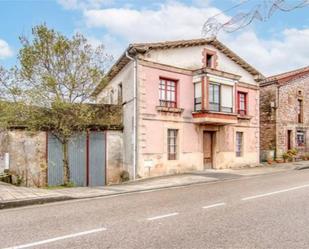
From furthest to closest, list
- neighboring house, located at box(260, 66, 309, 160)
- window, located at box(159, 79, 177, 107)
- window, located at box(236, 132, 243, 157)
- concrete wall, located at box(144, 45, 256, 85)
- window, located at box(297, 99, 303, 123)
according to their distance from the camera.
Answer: window, located at box(297, 99, 303, 123) < neighboring house, located at box(260, 66, 309, 160) < window, located at box(236, 132, 243, 157) < window, located at box(159, 79, 177, 107) < concrete wall, located at box(144, 45, 256, 85)

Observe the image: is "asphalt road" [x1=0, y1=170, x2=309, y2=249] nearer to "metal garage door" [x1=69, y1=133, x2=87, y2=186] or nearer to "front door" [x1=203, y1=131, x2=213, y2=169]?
"metal garage door" [x1=69, y1=133, x2=87, y2=186]

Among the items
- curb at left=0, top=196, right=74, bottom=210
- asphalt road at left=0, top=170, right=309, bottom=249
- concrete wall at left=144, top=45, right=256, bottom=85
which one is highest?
concrete wall at left=144, top=45, right=256, bottom=85

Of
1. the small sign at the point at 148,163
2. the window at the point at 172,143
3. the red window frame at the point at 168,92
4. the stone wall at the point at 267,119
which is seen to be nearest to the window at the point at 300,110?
the stone wall at the point at 267,119

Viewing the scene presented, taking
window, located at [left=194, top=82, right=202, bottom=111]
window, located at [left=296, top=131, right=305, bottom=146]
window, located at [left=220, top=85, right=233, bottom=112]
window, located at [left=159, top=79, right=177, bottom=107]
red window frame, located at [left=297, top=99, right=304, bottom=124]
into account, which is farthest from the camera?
red window frame, located at [left=297, top=99, right=304, bottom=124]

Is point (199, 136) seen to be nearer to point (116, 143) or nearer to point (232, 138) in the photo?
point (232, 138)

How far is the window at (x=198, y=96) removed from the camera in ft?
61.8

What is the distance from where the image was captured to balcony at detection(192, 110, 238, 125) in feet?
60.6

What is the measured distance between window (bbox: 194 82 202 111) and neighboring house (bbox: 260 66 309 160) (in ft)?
29.6

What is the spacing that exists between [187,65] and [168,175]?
6.02 metres

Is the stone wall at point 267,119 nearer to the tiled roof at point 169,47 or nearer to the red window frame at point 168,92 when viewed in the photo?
the tiled roof at point 169,47

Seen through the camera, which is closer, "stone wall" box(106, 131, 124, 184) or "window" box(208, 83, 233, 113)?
"stone wall" box(106, 131, 124, 184)

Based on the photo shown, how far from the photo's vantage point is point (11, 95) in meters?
13.4

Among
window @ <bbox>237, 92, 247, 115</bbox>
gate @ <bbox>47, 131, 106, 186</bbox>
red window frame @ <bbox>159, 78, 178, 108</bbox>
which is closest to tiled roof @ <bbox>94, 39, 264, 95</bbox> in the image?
window @ <bbox>237, 92, 247, 115</bbox>

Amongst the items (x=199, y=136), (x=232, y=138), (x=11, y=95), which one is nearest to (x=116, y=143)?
(x=199, y=136)
